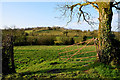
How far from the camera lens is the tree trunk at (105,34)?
272 inches

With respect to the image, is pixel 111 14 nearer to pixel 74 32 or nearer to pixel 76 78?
pixel 76 78

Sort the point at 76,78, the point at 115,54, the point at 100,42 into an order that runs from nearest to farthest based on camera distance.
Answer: the point at 76,78
the point at 115,54
the point at 100,42

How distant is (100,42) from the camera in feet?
24.2

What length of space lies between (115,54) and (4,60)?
5902mm

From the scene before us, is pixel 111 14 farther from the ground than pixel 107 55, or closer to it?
farther from the ground

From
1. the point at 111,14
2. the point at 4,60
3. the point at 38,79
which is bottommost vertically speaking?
the point at 38,79

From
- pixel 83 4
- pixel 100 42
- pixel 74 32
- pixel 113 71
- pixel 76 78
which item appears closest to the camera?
pixel 76 78

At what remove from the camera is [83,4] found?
9.57 m

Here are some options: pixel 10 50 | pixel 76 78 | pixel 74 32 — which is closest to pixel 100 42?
pixel 76 78

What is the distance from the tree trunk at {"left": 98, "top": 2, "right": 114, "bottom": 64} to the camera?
690 centimetres

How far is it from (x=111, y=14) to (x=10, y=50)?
20.0ft

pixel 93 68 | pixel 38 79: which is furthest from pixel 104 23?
pixel 38 79

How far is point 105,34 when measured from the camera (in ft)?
23.1

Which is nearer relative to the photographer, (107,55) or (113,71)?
(113,71)
